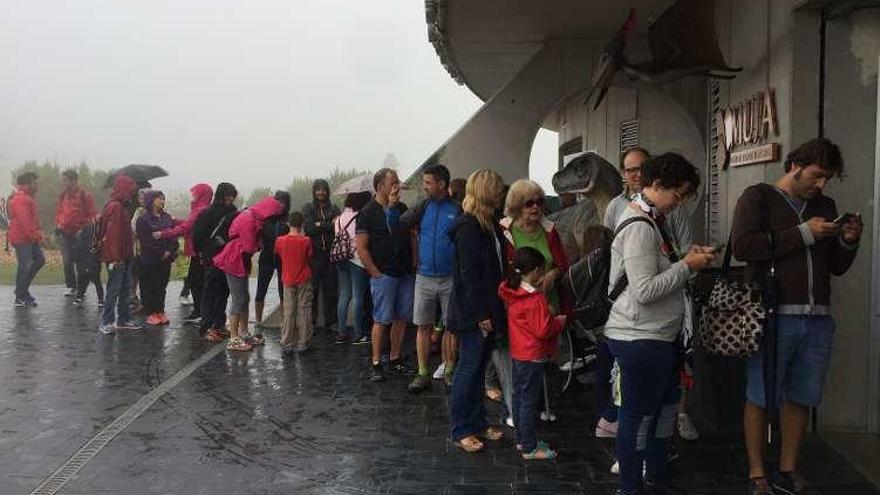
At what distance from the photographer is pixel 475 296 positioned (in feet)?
16.0

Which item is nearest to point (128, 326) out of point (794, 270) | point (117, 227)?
point (117, 227)

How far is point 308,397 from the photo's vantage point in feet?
21.3

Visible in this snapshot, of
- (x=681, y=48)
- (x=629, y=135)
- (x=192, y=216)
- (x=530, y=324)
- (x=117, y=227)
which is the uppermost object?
(x=681, y=48)

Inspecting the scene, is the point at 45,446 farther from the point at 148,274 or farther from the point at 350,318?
the point at 148,274

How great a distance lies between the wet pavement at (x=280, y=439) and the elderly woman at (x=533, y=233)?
0.76 meters

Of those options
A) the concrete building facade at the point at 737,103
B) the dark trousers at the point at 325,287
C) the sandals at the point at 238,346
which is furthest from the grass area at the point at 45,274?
the concrete building facade at the point at 737,103

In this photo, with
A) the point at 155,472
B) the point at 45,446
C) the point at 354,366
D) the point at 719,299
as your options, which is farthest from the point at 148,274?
the point at 719,299

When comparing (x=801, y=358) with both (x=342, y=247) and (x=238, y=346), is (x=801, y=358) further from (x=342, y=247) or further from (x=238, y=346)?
(x=238, y=346)

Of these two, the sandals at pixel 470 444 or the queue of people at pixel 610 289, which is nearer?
the queue of people at pixel 610 289

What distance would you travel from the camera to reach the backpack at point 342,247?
8.32 m

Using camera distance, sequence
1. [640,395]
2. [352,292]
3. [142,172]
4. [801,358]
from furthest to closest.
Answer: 1. [142,172]
2. [352,292]
3. [801,358]
4. [640,395]

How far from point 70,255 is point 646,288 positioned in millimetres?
11623

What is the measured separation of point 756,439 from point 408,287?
3497 millimetres

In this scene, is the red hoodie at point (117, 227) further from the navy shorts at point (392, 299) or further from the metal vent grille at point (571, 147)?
the metal vent grille at point (571, 147)
